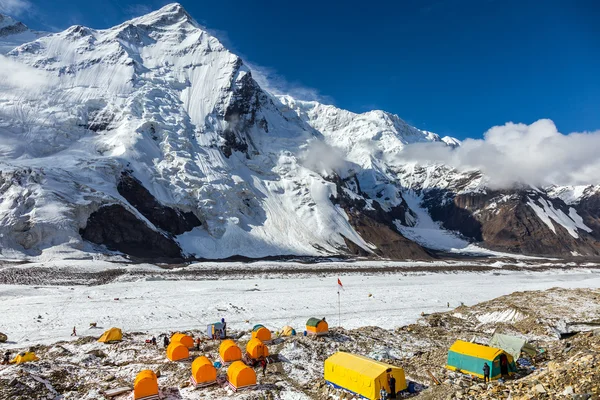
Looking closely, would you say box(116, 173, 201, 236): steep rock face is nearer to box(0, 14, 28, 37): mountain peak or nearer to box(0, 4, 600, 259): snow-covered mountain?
box(0, 4, 600, 259): snow-covered mountain

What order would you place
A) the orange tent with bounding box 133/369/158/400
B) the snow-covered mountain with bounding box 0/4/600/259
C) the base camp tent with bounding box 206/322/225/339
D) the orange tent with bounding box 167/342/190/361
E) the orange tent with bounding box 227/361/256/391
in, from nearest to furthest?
the orange tent with bounding box 133/369/158/400
the orange tent with bounding box 227/361/256/391
the orange tent with bounding box 167/342/190/361
the base camp tent with bounding box 206/322/225/339
the snow-covered mountain with bounding box 0/4/600/259

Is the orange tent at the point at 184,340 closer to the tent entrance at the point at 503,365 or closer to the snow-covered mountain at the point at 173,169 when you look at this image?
the tent entrance at the point at 503,365

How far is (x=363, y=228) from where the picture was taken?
122m

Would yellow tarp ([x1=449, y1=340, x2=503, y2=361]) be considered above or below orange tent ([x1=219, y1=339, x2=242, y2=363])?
above

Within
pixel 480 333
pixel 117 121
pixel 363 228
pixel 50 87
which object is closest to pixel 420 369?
pixel 480 333

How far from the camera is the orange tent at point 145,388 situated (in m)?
15.3

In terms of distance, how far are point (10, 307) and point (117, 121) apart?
297 ft

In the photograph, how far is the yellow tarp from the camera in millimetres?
16844

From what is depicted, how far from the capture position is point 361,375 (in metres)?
15.1

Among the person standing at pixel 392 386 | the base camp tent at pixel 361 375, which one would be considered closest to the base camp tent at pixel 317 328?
the base camp tent at pixel 361 375

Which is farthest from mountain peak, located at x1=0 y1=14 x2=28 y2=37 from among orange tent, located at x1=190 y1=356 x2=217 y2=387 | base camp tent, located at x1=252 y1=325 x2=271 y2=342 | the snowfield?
orange tent, located at x1=190 y1=356 x2=217 y2=387

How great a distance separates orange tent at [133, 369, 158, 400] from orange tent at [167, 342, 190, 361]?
15.6 ft

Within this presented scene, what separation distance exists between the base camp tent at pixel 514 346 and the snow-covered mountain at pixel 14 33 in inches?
7175

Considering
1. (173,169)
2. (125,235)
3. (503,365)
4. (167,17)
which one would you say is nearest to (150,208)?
(125,235)
